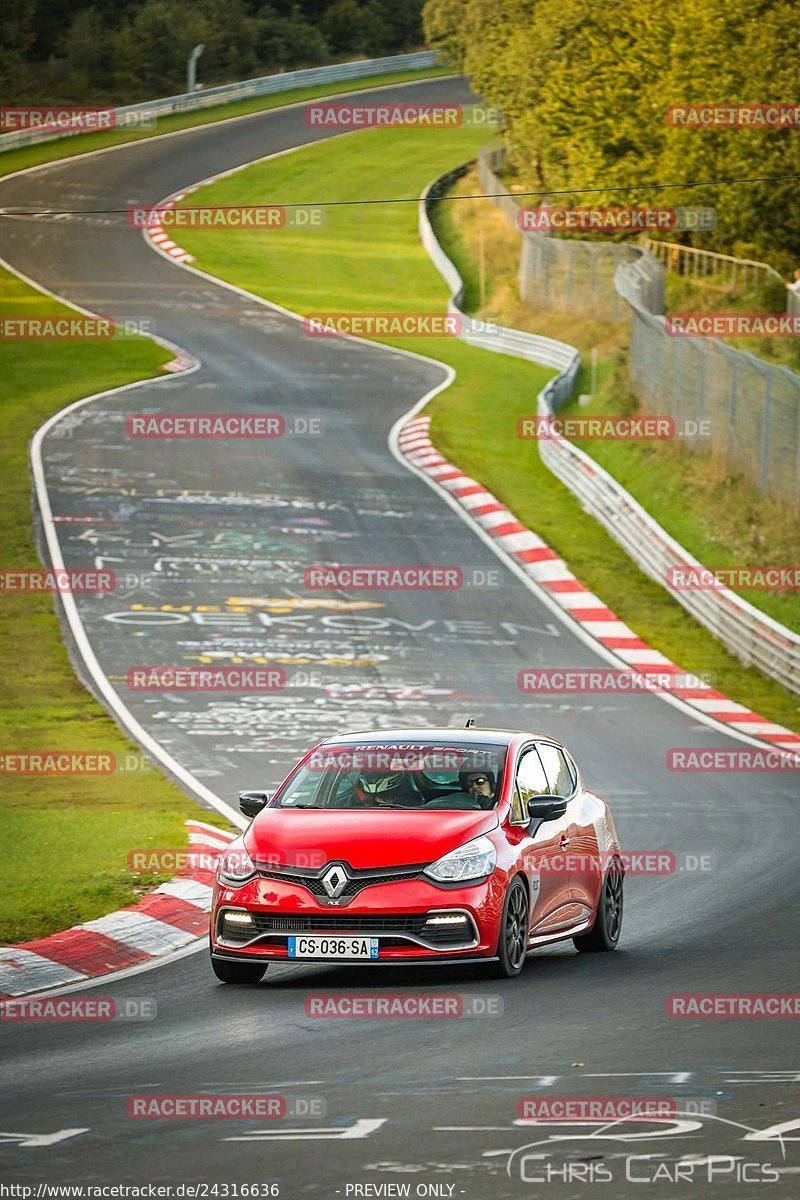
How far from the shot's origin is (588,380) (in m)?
48.5

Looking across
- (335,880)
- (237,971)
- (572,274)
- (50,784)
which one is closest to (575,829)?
(335,880)

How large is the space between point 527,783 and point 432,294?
165 ft

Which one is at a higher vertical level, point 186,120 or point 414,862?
point 186,120

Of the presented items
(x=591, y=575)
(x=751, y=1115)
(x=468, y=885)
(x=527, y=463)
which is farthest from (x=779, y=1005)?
(x=527, y=463)

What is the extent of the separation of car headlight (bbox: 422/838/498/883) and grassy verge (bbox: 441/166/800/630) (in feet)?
57.7

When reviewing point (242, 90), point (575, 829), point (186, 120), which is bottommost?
point (575, 829)

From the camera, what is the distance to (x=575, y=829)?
12.8 m

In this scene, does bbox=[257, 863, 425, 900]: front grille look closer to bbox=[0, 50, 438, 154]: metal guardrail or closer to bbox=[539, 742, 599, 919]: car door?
bbox=[539, 742, 599, 919]: car door

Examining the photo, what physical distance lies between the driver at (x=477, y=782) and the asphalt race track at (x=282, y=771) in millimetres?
1067

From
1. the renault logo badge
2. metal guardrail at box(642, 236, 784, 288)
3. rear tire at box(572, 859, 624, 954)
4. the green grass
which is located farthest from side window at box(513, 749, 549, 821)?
metal guardrail at box(642, 236, 784, 288)

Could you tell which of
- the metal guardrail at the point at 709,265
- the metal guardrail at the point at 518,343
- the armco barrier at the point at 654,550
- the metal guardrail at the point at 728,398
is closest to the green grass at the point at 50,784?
the armco barrier at the point at 654,550

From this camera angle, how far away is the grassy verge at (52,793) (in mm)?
14320

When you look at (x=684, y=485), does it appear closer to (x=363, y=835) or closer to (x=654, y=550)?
(x=654, y=550)

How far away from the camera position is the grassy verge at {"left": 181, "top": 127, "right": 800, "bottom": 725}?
3022 centimetres
